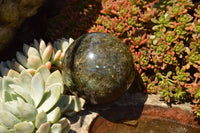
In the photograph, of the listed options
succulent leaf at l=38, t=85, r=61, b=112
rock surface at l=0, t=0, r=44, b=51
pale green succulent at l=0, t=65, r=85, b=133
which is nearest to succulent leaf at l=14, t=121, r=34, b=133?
pale green succulent at l=0, t=65, r=85, b=133

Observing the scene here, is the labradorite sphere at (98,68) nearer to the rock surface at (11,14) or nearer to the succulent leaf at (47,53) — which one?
the succulent leaf at (47,53)

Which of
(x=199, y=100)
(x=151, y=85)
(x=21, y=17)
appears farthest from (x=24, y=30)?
(x=199, y=100)

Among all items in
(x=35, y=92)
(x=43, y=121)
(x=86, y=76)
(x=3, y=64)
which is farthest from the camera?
(x=3, y=64)

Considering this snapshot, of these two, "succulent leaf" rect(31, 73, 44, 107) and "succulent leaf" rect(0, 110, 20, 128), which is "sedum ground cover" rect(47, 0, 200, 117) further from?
"succulent leaf" rect(0, 110, 20, 128)

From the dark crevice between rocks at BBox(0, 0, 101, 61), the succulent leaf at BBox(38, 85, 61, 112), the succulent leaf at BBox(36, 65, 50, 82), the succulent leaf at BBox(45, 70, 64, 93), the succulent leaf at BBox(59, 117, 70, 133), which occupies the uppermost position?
the dark crevice between rocks at BBox(0, 0, 101, 61)

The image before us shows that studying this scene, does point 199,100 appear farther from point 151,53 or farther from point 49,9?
point 49,9

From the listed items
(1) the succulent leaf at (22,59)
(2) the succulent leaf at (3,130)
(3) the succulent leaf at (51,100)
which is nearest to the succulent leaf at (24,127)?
(2) the succulent leaf at (3,130)
